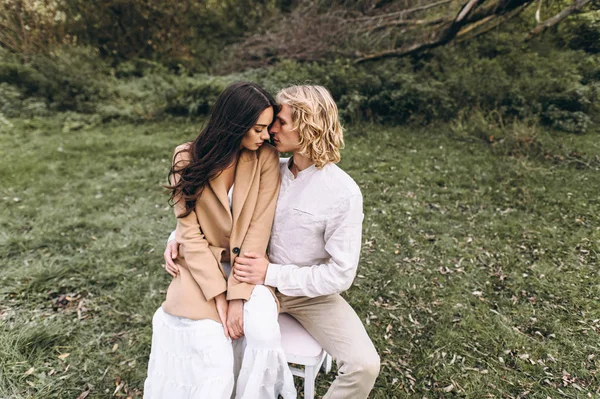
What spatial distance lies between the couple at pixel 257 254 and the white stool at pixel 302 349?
4cm

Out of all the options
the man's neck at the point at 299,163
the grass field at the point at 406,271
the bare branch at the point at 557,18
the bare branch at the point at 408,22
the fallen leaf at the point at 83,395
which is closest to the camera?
the man's neck at the point at 299,163

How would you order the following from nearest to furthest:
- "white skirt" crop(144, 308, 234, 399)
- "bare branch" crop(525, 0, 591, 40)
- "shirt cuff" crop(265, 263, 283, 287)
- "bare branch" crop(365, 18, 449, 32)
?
"white skirt" crop(144, 308, 234, 399) < "shirt cuff" crop(265, 263, 283, 287) < "bare branch" crop(525, 0, 591, 40) < "bare branch" crop(365, 18, 449, 32)

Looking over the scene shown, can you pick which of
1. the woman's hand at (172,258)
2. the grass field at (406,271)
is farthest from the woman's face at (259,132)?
the grass field at (406,271)

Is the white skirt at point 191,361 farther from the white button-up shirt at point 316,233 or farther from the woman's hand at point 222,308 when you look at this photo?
the white button-up shirt at point 316,233

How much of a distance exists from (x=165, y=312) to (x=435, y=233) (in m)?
3.16

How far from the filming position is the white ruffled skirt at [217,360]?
71.3 inches

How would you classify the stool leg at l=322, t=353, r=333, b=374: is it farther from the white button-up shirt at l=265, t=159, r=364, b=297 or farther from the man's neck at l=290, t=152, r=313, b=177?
the man's neck at l=290, t=152, r=313, b=177

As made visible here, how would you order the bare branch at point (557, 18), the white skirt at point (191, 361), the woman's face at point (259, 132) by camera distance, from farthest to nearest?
the bare branch at point (557, 18) → the woman's face at point (259, 132) → the white skirt at point (191, 361)

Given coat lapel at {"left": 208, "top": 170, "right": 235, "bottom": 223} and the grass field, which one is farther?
the grass field

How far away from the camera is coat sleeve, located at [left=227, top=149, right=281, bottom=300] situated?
1.97 m

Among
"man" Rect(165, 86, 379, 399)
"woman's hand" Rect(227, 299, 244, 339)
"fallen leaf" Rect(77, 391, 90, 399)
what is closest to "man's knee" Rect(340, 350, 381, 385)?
"man" Rect(165, 86, 379, 399)

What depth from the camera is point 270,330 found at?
1.82 meters

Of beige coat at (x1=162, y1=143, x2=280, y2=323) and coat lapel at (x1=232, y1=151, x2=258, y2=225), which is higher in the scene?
coat lapel at (x1=232, y1=151, x2=258, y2=225)

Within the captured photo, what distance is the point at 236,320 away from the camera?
6.26ft
